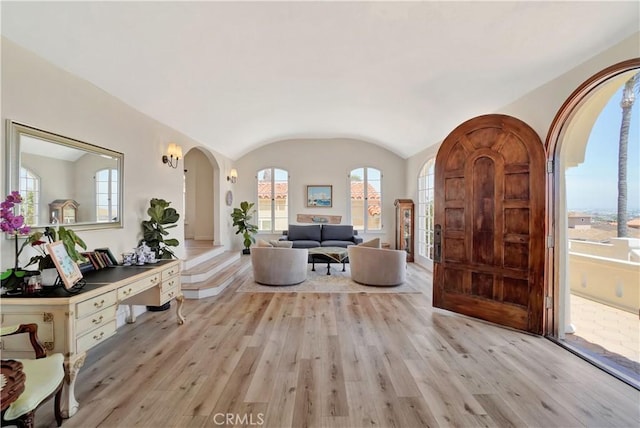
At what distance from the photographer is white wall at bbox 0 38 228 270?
209 cm

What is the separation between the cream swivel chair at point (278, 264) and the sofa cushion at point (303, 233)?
2237 millimetres

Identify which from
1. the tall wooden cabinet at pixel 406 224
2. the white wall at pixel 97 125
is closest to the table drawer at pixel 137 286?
the white wall at pixel 97 125

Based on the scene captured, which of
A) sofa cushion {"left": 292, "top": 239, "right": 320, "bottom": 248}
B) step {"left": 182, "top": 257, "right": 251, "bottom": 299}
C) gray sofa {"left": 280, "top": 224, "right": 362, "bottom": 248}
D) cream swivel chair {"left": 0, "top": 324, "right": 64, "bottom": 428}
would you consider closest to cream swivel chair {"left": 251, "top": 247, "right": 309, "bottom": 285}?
step {"left": 182, "top": 257, "right": 251, "bottom": 299}

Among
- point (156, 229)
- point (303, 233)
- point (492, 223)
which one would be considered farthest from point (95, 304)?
point (303, 233)

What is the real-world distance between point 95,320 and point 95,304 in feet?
0.37

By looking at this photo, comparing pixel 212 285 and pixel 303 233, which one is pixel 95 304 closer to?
pixel 212 285

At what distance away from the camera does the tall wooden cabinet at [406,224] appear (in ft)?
22.5

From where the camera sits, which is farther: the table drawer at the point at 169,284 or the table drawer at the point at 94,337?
the table drawer at the point at 169,284

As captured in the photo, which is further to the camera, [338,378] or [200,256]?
[200,256]

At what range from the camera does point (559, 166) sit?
2.84m

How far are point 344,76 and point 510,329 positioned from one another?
348cm

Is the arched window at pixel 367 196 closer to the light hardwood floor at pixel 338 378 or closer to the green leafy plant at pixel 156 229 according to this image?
the light hardwood floor at pixel 338 378

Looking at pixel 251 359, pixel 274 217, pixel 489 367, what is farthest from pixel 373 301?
pixel 274 217

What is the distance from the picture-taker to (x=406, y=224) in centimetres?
694
